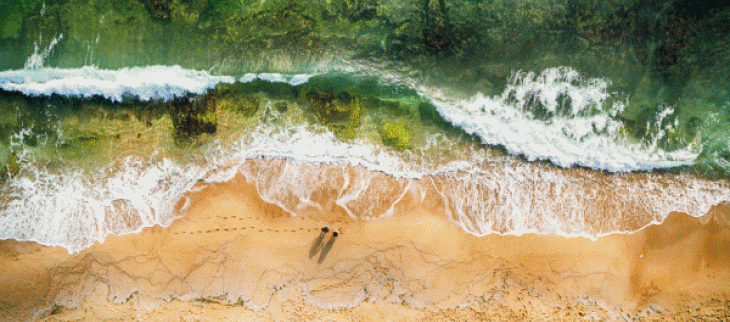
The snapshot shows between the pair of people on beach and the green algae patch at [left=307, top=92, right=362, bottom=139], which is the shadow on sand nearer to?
the pair of people on beach

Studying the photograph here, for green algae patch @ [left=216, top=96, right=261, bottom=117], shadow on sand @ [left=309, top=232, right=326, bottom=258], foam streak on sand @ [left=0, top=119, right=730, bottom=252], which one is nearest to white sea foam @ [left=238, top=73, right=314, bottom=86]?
green algae patch @ [left=216, top=96, right=261, bottom=117]

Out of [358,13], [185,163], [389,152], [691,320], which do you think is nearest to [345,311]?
[389,152]

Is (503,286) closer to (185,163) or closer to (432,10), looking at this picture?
(432,10)

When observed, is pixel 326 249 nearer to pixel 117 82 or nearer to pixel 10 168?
pixel 117 82

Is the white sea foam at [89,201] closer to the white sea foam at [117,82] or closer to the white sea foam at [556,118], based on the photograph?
the white sea foam at [117,82]

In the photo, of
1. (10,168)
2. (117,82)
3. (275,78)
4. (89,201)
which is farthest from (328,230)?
(10,168)
